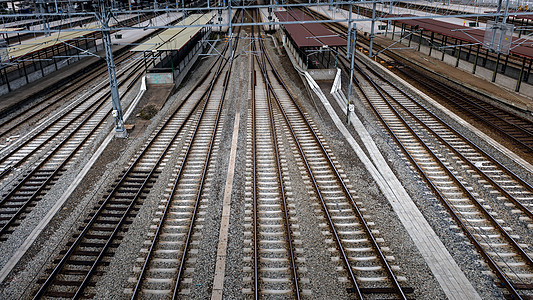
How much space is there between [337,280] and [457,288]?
9.89 feet

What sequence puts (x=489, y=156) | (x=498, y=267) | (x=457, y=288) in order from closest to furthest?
1. (x=457, y=288)
2. (x=498, y=267)
3. (x=489, y=156)

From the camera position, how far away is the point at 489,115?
20.4 m

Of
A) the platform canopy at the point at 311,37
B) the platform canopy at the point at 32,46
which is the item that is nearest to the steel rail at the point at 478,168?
the platform canopy at the point at 311,37

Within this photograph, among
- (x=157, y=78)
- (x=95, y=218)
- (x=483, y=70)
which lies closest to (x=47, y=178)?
(x=95, y=218)

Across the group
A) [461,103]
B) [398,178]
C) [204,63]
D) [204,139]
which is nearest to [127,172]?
[204,139]

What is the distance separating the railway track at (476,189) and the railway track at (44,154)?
14.7 meters

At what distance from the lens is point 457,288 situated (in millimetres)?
9227

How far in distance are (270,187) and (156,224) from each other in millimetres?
4475

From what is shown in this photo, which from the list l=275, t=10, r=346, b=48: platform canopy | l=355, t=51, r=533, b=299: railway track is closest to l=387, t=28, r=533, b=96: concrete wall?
l=355, t=51, r=533, b=299: railway track

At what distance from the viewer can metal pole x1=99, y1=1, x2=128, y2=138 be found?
16.3 metres

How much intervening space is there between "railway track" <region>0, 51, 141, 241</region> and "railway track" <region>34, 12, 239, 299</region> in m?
2.75

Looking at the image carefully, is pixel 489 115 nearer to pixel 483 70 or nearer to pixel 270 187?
pixel 483 70

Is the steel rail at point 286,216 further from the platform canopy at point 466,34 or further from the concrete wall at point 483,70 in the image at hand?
the concrete wall at point 483,70

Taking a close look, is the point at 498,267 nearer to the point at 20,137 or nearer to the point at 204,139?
the point at 204,139
